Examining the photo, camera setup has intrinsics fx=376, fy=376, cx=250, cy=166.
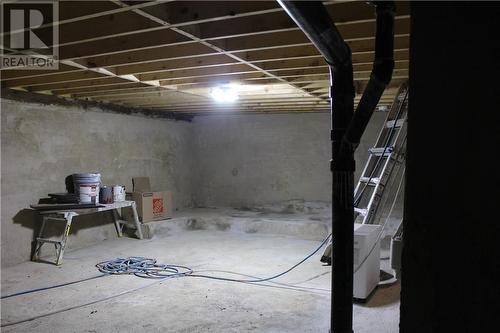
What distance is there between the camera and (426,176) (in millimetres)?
1238

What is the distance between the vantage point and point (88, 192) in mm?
4891

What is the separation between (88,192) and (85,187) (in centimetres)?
8

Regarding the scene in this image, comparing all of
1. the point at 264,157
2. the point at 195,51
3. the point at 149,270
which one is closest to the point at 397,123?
the point at 195,51

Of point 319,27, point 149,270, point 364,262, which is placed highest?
point 319,27

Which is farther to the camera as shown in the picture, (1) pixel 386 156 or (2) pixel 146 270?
(2) pixel 146 270

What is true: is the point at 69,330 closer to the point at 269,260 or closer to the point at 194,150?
the point at 269,260

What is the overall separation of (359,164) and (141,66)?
4.37 meters

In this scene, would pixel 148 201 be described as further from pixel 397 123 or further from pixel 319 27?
pixel 319 27

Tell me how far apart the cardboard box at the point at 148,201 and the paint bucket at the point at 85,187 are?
1068 mm

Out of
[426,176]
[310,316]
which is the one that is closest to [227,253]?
[310,316]

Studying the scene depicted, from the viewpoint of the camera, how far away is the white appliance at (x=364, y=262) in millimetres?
3186

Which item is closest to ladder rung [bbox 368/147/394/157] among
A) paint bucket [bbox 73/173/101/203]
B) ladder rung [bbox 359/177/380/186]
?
ladder rung [bbox 359/177/380/186]

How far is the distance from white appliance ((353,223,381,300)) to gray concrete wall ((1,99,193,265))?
3.93m

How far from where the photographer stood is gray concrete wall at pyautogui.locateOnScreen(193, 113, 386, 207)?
22.6ft
